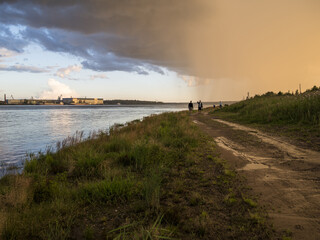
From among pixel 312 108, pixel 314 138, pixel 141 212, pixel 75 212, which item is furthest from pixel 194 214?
pixel 312 108

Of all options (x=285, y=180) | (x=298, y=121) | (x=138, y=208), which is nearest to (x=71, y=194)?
(x=138, y=208)

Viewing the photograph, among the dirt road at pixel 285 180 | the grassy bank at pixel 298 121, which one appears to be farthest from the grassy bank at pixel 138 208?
the grassy bank at pixel 298 121

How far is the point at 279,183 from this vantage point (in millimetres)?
4953

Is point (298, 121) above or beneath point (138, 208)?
above

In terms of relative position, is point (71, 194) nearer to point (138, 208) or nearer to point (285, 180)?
point (138, 208)

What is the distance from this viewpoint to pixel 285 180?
5.12m

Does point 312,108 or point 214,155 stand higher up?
point 312,108

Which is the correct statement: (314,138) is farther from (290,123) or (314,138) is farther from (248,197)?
(248,197)

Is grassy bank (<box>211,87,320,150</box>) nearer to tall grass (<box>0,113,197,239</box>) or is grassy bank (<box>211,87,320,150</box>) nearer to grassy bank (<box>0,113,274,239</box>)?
grassy bank (<box>0,113,274,239</box>)

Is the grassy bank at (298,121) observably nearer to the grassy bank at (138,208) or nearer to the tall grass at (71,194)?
the grassy bank at (138,208)

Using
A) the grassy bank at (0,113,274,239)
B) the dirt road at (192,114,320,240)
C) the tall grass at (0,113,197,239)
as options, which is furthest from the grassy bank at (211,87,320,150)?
the tall grass at (0,113,197,239)

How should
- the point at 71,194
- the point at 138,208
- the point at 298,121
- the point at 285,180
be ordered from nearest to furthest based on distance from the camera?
the point at 138,208 → the point at 71,194 → the point at 285,180 → the point at 298,121

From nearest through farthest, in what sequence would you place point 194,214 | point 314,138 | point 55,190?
point 194,214 < point 55,190 < point 314,138

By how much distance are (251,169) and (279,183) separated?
46.5 inches
